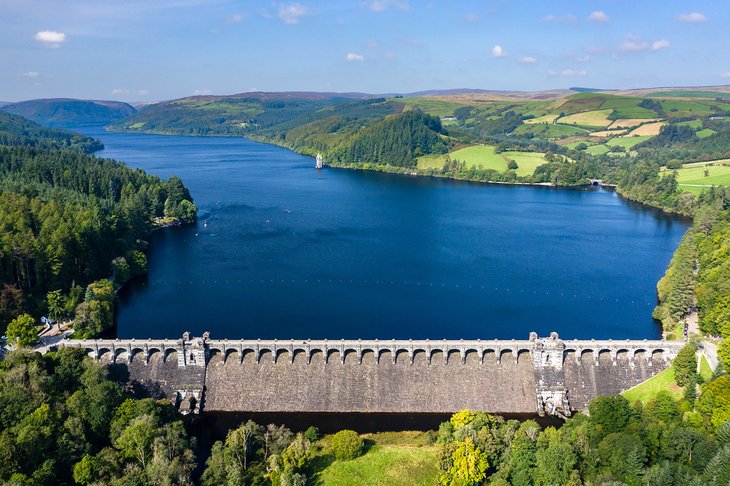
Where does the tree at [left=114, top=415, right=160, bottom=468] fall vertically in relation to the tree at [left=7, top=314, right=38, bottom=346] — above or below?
below

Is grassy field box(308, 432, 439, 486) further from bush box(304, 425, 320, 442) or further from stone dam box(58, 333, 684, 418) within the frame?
stone dam box(58, 333, 684, 418)

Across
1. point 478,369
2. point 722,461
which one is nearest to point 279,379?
point 478,369

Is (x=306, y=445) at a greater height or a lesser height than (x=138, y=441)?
lesser

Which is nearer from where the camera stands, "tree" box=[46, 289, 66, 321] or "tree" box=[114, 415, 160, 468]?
"tree" box=[114, 415, 160, 468]

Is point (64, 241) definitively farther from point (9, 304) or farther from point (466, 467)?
point (466, 467)

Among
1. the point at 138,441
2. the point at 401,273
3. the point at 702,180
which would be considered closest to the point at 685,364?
the point at 401,273

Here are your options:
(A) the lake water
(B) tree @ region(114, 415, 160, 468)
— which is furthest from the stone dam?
(A) the lake water

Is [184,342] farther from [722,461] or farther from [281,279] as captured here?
[722,461]
